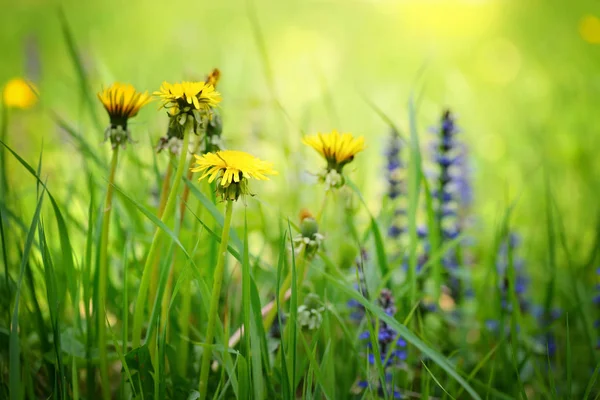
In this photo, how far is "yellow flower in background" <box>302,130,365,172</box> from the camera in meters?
1.03

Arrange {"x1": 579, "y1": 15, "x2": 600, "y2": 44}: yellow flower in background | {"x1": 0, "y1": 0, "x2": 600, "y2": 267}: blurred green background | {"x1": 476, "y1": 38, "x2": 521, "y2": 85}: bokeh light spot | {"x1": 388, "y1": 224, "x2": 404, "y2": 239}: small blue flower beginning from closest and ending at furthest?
1. {"x1": 388, "y1": 224, "x2": 404, "y2": 239}: small blue flower
2. {"x1": 0, "y1": 0, "x2": 600, "y2": 267}: blurred green background
3. {"x1": 579, "y1": 15, "x2": 600, "y2": 44}: yellow flower in background
4. {"x1": 476, "y1": 38, "x2": 521, "y2": 85}: bokeh light spot

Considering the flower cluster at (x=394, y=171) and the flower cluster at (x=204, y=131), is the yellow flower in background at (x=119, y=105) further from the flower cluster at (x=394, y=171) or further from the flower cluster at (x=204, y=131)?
the flower cluster at (x=394, y=171)

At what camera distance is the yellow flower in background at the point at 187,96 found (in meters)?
0.93

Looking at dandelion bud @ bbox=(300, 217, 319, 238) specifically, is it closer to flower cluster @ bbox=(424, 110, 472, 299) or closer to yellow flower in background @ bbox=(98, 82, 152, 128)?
yellow flower in background @ bbox=(98, 82, 152, 128)

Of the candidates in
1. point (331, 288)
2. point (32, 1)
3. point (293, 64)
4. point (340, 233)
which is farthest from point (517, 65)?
point (32, 1)

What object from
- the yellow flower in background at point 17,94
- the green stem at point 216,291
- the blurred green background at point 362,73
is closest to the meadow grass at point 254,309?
the green stem at point 216,291

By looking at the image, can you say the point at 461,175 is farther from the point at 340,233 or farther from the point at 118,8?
the point at 118,8

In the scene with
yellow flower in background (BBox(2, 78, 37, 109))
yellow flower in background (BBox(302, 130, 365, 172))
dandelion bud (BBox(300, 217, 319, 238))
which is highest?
yellow flower in background (BBox(2, 78, 37, 109))

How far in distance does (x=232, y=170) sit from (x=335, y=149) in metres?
0.24

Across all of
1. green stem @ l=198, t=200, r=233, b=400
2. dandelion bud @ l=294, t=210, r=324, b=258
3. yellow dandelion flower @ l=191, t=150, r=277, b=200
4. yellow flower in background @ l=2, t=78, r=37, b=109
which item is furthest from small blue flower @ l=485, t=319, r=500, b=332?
yellow flower in background @ l=2, t=78, r=37, b=109

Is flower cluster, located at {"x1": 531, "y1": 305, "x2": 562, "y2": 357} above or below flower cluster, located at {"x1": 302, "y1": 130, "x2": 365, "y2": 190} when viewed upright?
below

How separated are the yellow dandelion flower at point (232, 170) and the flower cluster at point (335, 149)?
0.16m

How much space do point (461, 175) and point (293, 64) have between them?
268cm

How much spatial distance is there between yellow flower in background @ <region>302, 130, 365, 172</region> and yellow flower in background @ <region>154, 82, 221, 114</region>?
0.63 ft
